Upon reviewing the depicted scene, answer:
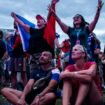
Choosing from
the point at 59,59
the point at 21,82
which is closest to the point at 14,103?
the point at 21,82

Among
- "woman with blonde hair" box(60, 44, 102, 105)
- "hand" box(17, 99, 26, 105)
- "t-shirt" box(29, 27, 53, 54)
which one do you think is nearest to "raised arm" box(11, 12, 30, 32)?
"t-shirt" box(29, 27, 53, 54)

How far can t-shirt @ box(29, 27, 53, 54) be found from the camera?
8.55m

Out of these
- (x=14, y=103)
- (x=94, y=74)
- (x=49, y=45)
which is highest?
(x=49, y=45)

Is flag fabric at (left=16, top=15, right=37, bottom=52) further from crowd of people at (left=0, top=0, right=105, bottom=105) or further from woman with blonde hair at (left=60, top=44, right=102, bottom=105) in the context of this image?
woman with blonde hair at (left=60, top=44, right=102, bottom=105)

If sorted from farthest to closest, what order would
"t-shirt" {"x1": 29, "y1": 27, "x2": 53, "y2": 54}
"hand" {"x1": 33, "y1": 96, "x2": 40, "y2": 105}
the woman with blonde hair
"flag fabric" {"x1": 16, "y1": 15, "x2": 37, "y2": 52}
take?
1. "flag fabric" {"x1": 16, "y1": 15, "x2": 37, "y2": 52}
2. "t-shirt" {"x1": 29, "y1": 27, "x2": 53, "y2": 54}
3. "hand" {"x1": 33, "y1": 96, "x2": 40, "y2": 105}
4. the woman with blonde hair

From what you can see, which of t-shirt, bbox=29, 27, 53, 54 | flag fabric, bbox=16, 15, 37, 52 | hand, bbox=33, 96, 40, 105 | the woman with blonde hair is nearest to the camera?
the woman with blonde hair

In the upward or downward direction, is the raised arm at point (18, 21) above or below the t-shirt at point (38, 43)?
above

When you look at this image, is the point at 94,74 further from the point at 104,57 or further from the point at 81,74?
the point at 104,57

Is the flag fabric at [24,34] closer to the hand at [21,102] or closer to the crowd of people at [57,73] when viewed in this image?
the crowd of people at [57,73]

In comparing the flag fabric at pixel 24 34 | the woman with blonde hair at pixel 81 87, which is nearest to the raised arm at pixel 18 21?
the flag fabric at pixel 24 34

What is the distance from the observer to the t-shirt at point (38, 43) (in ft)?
28.1

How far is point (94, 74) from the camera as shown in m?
6.39

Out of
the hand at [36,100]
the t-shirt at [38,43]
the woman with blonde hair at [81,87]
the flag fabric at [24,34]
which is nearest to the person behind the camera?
the woman with blonde hair at [81,87]

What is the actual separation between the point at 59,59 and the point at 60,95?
456 cm
